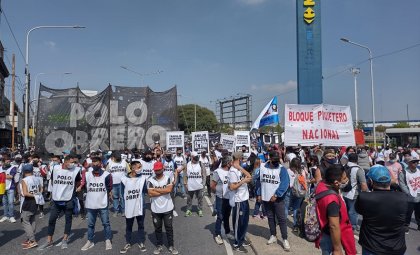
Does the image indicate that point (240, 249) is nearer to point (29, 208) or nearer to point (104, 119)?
point (29, 208)

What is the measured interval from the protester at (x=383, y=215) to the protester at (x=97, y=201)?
4.80 metres

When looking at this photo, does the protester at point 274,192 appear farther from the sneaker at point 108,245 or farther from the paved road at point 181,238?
the sneaker at point 108,245

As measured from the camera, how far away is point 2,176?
6.88 meters

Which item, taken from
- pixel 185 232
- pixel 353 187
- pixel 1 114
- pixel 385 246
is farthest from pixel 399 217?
pixel 1 114

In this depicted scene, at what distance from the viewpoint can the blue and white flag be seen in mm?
13258

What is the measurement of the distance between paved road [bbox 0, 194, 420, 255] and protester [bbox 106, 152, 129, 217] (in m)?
0.60

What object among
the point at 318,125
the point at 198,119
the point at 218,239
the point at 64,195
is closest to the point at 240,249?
the point at 218,239

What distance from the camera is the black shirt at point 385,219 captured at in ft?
10.3

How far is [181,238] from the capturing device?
685cm

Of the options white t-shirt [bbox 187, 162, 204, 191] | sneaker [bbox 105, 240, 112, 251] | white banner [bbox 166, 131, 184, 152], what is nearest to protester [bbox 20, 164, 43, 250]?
sneaker [bbox 105, 240, 112, 251]

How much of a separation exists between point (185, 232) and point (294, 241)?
2.42m

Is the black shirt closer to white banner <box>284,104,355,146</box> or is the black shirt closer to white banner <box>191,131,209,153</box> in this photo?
white banner <box>284,104,355,146</box>

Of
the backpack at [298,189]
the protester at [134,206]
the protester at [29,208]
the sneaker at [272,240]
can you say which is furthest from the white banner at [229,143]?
the protester at [29,208]

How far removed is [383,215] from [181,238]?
459 centimetres
